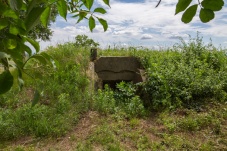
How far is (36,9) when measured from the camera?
441mm

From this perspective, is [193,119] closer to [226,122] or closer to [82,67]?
[226,122]

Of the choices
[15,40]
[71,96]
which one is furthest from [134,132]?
[15,40]

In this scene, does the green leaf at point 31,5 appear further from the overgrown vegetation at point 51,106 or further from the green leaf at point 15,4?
the overgrown vegetation at point 51,106

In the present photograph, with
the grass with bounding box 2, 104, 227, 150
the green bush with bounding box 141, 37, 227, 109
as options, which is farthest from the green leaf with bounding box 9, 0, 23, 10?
the green bush with bounding box 141, 37, 227, 109

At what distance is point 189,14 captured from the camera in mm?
490

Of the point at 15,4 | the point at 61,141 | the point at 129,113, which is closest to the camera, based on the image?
the point at 15,4

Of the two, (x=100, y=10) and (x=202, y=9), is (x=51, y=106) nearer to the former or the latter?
(x=100, y=10)

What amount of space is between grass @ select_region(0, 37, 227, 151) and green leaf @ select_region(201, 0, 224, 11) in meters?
2.43

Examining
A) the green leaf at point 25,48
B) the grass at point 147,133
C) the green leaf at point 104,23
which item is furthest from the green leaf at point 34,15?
the grass at point 147,133

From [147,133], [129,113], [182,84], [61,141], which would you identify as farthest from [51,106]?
[182,84]

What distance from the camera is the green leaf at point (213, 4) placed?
474 millimetres

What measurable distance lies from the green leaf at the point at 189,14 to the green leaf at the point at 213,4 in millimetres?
17

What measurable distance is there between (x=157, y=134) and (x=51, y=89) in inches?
91.8

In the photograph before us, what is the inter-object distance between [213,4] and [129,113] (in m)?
3.95
